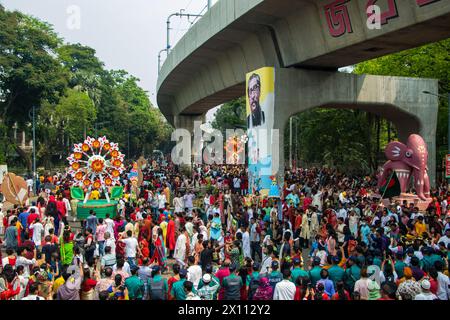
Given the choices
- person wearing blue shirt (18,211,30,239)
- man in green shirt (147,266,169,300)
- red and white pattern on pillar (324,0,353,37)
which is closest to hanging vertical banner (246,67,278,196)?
red and white pattern on pillar (324,0,353,37)

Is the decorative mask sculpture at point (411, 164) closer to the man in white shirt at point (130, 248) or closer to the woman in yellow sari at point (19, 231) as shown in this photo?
the man in white shirt at point (130, 248)

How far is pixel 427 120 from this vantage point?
2598 cm

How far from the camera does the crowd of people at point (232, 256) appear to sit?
25.7ft

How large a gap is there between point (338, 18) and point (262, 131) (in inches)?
238

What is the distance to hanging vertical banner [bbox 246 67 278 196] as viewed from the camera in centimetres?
2094

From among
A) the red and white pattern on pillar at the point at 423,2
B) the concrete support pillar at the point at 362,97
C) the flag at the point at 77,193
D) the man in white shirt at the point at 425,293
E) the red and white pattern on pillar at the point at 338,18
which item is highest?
the red and white pattern on pillar at the point at 338,18

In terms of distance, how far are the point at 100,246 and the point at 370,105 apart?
658 inches

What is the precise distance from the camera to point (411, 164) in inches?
830

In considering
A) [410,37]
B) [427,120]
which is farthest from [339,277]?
[427,120]

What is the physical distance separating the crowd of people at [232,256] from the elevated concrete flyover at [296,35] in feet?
18.3

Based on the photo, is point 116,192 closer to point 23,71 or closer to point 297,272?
point 297,272

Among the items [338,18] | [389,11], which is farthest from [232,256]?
Answer: [338,18]

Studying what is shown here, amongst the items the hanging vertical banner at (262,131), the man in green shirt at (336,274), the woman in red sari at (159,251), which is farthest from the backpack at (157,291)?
the hanging vertical banner at (262,131)

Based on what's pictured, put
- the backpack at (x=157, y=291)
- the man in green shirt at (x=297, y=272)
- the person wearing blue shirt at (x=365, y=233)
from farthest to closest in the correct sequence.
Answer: the person wearing blue shirt at (x=365, y=233) < the man in green shirt at (x=297, y=272) < the backpack at (x=157, y=291)
